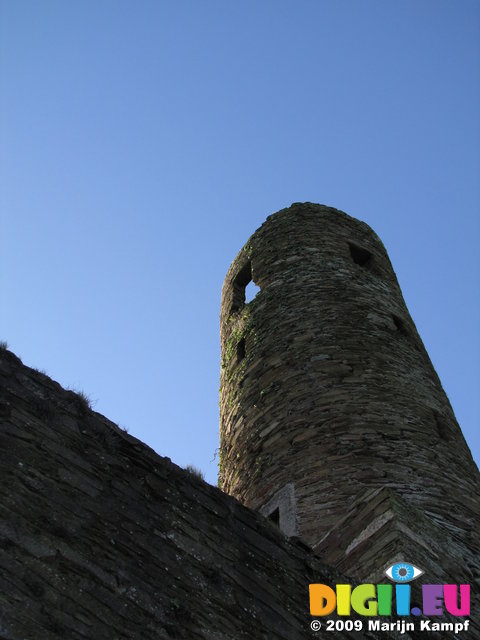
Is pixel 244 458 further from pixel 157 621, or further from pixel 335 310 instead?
pixel 157 621

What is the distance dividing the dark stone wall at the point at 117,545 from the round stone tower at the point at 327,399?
5.30 ft

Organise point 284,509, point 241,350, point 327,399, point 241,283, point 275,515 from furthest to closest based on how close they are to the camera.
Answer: point 241,283 → point 241,350 → point 327,399 → point 275,515 → point 284,509

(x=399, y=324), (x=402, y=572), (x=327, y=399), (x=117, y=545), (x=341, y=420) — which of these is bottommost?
(x=117, y=545)

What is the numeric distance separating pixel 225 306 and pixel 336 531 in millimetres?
4718

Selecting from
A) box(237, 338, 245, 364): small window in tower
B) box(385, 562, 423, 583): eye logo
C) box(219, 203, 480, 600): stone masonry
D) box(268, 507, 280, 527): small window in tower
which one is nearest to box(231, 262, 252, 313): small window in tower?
box(219, 203, 480, 600): stone masonry

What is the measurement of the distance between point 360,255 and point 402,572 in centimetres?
563

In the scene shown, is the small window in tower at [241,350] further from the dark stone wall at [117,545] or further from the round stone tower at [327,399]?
the dark stone wall at [117,545]

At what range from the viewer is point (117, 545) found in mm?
2344

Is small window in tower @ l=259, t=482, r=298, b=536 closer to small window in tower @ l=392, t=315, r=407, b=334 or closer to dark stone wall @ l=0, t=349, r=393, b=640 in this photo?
dark stone wall @ l=0, t=349, r=393, b=640

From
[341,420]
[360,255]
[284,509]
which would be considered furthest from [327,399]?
[360,255]

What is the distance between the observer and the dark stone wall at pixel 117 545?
2.05 m

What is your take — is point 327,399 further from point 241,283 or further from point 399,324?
point 241,283

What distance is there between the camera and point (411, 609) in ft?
10.5

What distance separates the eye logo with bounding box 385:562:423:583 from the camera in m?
3.46
